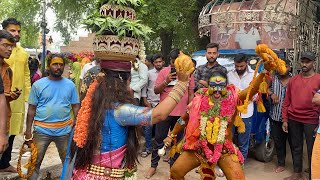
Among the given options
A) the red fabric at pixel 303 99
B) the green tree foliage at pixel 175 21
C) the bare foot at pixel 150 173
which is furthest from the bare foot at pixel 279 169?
the green tree foliage at pixel 175 21

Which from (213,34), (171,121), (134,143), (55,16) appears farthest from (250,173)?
(55,16)

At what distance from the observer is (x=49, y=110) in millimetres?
4652

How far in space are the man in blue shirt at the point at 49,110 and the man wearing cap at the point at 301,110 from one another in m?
3.39

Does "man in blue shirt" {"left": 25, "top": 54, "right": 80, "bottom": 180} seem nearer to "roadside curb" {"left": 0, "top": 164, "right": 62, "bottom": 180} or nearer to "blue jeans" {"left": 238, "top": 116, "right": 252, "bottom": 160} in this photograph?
"roadside curb" {"left": 0, "top": 164, "right": 62, "bottom": 180}

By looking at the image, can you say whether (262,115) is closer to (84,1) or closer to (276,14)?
(276,14)

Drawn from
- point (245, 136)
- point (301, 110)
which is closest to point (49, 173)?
point (245, 136)

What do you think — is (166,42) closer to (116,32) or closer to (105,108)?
(116,32)

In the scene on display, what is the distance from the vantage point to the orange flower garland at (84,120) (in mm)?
2686

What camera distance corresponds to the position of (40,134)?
4.63 metres

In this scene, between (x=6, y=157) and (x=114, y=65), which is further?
(x=6, y=157)

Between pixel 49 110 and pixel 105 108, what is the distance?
7.21 feet

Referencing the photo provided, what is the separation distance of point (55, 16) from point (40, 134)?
14420 mm

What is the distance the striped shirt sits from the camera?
21.2ft

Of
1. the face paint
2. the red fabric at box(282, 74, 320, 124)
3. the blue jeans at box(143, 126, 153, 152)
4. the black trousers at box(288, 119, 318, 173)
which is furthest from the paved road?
the face paint
